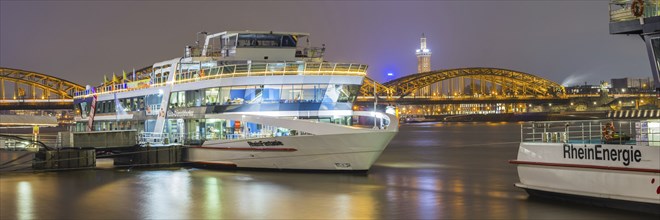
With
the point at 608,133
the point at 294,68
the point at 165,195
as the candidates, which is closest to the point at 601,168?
the point at 608,133

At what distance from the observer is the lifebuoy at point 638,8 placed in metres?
22.9

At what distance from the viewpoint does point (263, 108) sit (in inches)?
1384

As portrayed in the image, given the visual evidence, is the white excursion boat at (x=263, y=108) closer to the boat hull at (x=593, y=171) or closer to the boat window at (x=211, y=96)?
the boat window at (x=211, y=96)

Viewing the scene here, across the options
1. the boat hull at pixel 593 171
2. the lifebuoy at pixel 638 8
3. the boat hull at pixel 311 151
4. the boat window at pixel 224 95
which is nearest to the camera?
the boat hull at pixel 593 171

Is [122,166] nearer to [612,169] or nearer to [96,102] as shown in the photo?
[96,102]

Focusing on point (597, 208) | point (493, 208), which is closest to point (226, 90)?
point (493, 208)

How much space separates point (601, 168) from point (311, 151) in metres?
14.6

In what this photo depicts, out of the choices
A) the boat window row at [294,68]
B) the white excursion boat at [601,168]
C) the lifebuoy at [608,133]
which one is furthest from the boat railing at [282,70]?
the lifebuoy at [608,133]

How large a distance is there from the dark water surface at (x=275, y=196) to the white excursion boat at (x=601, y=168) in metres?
0.49

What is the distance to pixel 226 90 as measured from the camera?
36250 mm

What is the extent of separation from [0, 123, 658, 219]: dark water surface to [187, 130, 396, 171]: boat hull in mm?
499

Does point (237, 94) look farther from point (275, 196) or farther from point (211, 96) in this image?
point (275, 196)

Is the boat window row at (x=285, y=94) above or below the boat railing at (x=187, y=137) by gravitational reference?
above

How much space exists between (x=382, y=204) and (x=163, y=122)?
1985 centimetres
